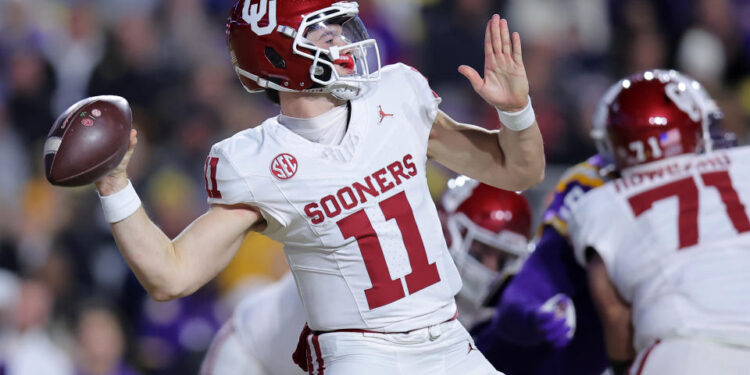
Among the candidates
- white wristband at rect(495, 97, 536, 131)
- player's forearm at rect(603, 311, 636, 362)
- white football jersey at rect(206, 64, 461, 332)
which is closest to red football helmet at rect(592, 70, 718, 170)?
player's forearm at rect(603, 311, 636, 362)

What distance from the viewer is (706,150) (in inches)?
157

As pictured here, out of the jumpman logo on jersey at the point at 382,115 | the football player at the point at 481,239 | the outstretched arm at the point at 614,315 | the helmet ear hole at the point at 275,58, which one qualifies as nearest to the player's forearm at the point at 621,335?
the outstretched arm at the point at 614,315

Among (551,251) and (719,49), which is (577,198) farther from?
(719,49)

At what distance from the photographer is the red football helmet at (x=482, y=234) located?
13.6 feet

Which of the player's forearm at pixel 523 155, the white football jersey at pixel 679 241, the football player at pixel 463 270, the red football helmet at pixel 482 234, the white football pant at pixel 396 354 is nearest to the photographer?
the white football pant at pixel 396 354

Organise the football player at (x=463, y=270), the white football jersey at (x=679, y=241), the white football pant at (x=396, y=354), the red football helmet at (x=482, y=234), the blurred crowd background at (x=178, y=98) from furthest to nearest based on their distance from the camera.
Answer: the blurred crowd background at (x=178, y=98) → the red football helmet at (x=482, y=234) → the football player at (x=463, y=270) → the white football jersey at (x=679, y=241) → the white football pant at (x=396, y=354)

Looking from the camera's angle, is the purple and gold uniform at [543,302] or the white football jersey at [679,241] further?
the purple and gold uniform at [543,302]

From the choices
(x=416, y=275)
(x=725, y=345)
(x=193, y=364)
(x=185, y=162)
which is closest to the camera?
(x=416, y=275)

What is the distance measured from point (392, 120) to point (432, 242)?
14.5 inches

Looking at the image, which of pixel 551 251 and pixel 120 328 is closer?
pixel 551 251

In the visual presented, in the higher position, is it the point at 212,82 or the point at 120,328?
the point at 212,82

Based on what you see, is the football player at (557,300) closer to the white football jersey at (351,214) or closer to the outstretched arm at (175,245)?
the white football jersey at (351,214)

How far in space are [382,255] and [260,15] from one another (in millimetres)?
756

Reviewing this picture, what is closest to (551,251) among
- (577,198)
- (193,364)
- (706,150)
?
(577,198)
